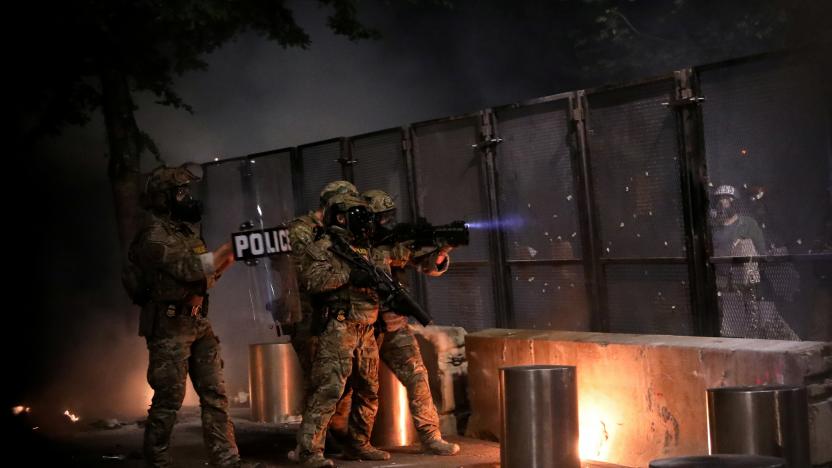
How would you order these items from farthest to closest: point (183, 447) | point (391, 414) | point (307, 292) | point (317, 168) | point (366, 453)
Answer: point (317, 168) → point (183, 447) → point (391, 414) → point (366, 453) → point (307, 292)

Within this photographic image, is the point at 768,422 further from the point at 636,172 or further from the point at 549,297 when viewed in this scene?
the point at 549,297

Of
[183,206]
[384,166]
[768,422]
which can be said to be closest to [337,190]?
[183,206]

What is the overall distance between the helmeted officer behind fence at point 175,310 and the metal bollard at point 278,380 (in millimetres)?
2876

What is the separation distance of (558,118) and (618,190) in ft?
3.01

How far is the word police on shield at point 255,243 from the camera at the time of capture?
7266mm

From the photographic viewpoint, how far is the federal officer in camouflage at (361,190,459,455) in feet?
26.6

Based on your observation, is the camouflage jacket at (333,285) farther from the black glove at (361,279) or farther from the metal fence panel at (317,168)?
the metal fence panel at (317,168)

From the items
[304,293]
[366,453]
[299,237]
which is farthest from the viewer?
[304,293]

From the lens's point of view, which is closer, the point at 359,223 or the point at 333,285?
the point at 333,285

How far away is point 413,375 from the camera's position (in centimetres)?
809

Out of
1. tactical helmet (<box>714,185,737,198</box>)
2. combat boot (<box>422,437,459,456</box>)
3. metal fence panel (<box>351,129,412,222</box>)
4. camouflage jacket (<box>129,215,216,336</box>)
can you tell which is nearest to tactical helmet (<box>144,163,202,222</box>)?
camouflage jacket (<box>129,215,216,336</box>)

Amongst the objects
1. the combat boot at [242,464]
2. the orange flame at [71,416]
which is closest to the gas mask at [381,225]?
the combat boot at [242,464]

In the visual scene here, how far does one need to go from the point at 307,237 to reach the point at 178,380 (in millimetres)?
1562

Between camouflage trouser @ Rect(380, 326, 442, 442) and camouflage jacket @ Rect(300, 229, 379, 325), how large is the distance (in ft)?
1.38
